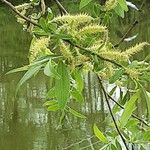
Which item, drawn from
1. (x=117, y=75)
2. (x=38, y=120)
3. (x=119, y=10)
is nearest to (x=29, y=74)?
(x=117, y=75)

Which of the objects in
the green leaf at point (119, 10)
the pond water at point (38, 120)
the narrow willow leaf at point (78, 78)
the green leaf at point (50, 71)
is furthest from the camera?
the pond water at point (38, 120)

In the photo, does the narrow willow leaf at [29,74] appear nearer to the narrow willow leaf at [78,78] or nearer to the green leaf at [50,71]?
the green leaf at [50,71]

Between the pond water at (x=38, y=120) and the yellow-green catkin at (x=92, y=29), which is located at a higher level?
the pond water at (x=38, y=120)

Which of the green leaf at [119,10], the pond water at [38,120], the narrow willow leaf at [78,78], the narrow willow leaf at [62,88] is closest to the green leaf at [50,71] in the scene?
the narrow willow leaf at [62,88]

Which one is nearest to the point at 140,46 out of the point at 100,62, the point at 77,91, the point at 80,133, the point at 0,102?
the point at 100,62

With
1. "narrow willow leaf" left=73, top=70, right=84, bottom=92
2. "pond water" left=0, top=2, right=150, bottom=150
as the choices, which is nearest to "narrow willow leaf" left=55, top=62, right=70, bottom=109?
"narrow willow leaf" left=73, top=70, right=84, bottom=92

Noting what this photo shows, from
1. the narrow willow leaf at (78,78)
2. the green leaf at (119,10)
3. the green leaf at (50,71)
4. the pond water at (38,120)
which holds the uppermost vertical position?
the pond water at (38,120)

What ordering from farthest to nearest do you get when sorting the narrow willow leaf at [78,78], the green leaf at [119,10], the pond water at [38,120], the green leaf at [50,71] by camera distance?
1. the pond water at [38,120]
2. the green leaf at [119,10]
3. the narrow willow leaf at [78,78]
4. the green leaf at [50,71]

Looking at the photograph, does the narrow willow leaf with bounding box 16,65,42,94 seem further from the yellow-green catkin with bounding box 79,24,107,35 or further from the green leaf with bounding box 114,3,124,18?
the green leaf with bounding box 114,3,124,18

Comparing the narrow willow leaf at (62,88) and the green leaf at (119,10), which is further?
the green leaf at (119,10)

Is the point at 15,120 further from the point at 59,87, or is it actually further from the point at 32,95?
the point at 59,87

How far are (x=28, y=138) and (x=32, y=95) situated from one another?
4.80 ft

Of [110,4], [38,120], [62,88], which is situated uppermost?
[38,120]

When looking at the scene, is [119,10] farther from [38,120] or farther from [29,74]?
[38,120]
